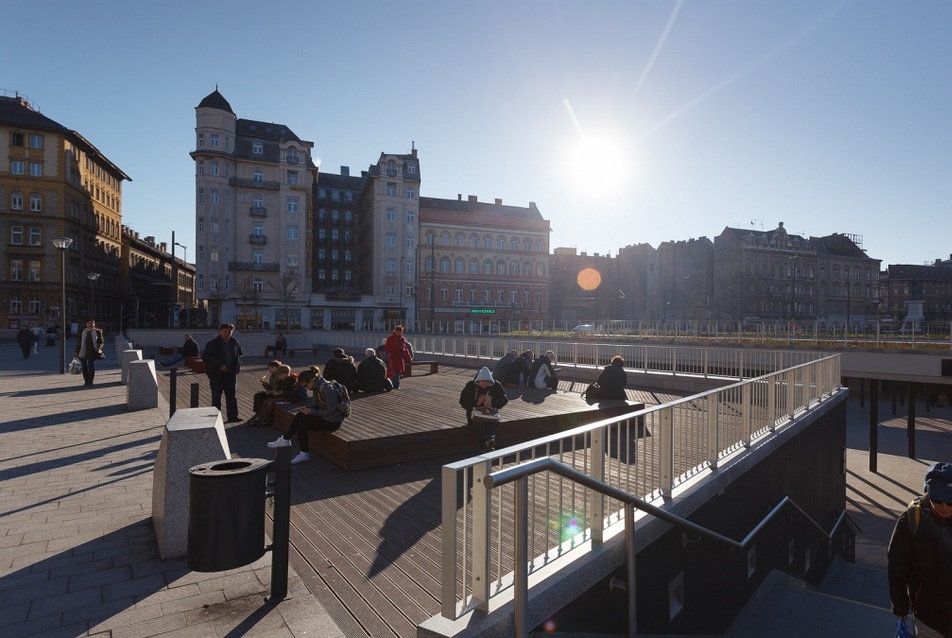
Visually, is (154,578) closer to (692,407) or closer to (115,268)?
(692,407)

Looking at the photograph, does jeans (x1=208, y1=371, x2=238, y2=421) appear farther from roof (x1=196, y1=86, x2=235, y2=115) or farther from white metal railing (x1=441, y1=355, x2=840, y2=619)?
roof (x1=196, y1=86, x2=235, y2=115)

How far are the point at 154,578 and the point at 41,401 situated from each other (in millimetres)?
12091

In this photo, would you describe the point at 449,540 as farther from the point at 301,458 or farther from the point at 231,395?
the point at 231,395

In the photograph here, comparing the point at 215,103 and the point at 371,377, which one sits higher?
the point at 215,103

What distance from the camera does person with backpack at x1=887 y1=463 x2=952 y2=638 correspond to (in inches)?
153

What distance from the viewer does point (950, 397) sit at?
104 ft

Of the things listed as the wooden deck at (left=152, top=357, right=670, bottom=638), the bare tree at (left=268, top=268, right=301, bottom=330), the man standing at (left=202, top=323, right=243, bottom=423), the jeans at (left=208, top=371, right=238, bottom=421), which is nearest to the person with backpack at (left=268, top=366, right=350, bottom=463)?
the wooden deck at (left=152, top=357, right=670, bottom=638)

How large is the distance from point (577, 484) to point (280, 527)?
2.48 m

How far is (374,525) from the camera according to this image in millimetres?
5289

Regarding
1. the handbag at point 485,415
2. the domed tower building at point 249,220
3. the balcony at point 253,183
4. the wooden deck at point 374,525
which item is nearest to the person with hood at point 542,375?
the wooden deck at point 374,525

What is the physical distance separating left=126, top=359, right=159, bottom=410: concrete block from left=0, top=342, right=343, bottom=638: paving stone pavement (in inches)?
133

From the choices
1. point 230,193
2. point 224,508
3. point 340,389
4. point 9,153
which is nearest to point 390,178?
point 230,193

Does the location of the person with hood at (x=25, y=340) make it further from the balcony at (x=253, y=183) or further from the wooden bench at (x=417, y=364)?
the balcony at (x=253, y=183)

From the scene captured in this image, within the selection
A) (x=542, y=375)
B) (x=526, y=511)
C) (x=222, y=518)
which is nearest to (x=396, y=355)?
(x=542, y=375)
